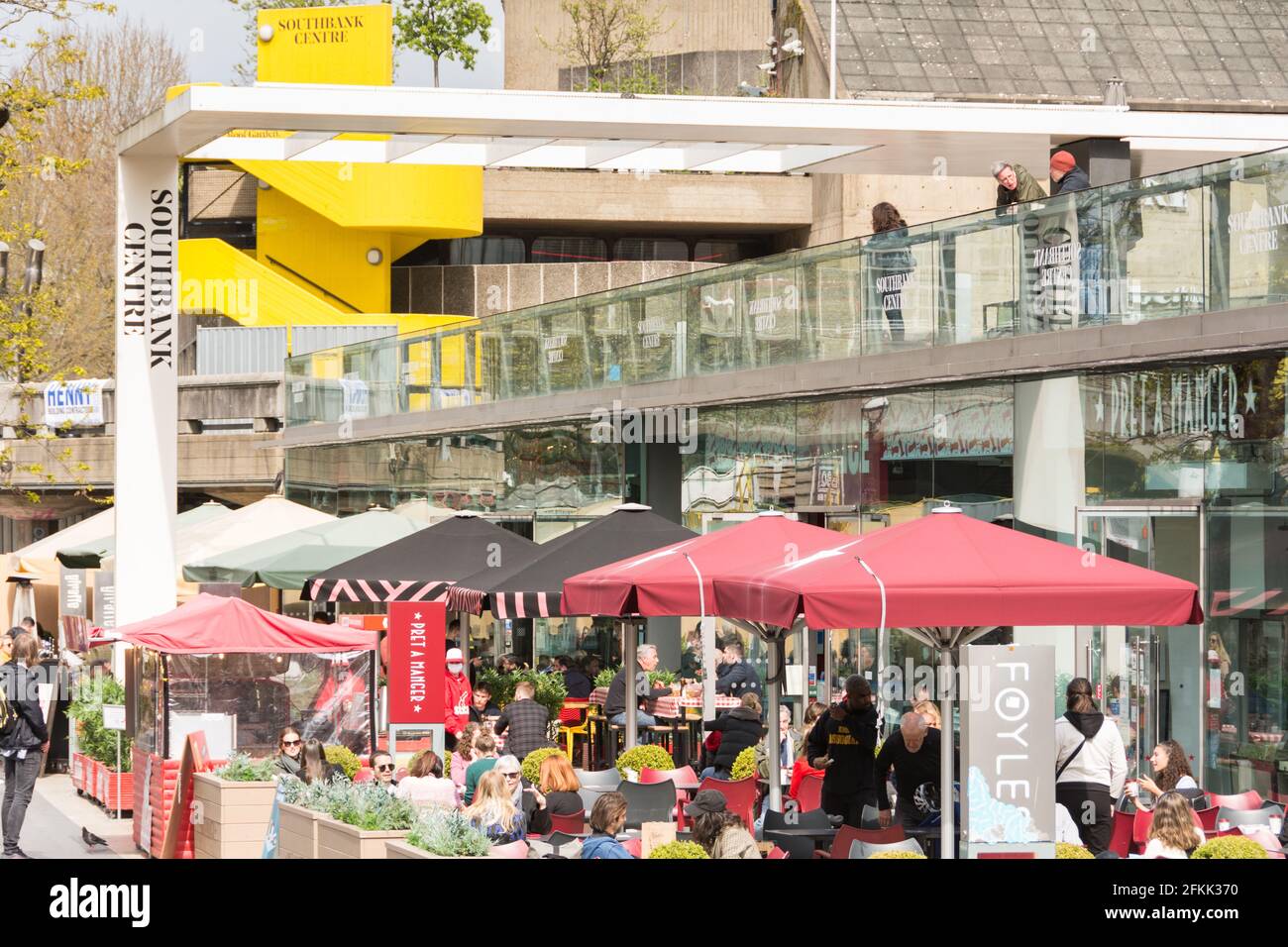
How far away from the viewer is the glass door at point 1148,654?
1520 centimetres

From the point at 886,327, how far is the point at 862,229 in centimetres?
2289

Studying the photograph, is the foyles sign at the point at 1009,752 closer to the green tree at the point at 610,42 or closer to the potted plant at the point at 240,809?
the potted plant at the point at 240,809

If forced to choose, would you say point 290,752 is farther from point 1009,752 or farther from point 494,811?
point 1009,752

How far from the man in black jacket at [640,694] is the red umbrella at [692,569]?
3.51m

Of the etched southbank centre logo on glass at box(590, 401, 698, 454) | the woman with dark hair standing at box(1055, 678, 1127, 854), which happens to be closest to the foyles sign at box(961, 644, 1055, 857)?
the woman with dark hair standing at box(1055, 678, 1127, 854)

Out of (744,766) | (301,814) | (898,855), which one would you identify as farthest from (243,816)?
(898,855)

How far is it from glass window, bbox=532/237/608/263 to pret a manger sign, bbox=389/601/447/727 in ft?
117

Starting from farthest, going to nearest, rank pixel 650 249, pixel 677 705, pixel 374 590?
1. pixel 650 249
2. pixel 677 705
3. pixel 374 590

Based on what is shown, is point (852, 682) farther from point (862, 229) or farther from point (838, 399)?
point (862, 229)

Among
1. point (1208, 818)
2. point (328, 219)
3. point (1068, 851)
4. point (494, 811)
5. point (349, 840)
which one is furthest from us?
point (328, 219)

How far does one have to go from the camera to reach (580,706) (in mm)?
21859

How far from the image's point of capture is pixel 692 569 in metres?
14.1

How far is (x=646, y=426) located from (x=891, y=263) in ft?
19.2
